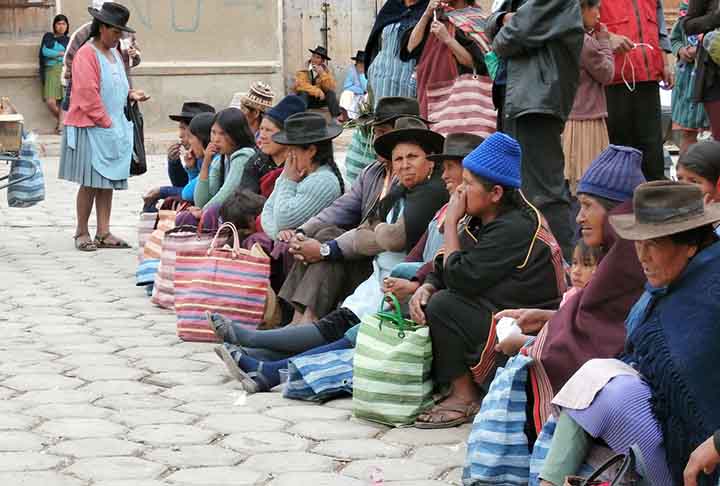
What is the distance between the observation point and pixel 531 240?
550cm

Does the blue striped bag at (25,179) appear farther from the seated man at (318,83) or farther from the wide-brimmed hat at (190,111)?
the seated man at (318,83)

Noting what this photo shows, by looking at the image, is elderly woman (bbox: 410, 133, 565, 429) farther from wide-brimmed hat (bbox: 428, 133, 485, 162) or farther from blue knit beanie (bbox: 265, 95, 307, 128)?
blue knit beanie (bbox: 265, 95, 307, 128)

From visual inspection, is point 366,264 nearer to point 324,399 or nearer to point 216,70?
point 324,399

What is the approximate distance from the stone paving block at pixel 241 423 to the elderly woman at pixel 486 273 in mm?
613

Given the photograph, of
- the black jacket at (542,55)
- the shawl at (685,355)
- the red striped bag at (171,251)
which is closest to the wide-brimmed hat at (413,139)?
the black jacket at (542,55)

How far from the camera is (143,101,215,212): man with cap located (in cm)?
978

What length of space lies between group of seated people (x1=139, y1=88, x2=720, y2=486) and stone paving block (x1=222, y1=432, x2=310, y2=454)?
547 millimetres

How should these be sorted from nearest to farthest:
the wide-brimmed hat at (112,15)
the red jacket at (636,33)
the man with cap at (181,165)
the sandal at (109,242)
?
the red jacket at (636,33), the man with cap at (181,165), the wide-brimmed hat at (112,15), the sandal at (109,242)

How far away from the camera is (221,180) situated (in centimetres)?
902

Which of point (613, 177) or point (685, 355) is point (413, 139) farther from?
point (685, 355)

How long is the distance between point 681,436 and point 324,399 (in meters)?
2.49

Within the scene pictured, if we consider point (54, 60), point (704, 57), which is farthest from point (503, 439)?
point (54, 60)

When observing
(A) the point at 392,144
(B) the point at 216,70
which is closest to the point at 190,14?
(B) the point at 216,70

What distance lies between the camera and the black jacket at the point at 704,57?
25.2 feet
